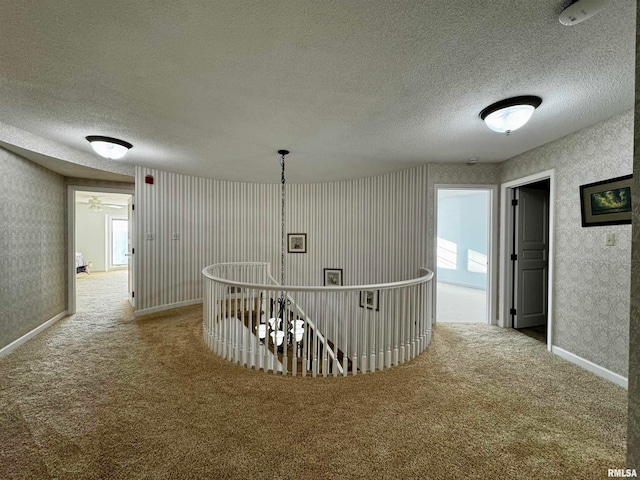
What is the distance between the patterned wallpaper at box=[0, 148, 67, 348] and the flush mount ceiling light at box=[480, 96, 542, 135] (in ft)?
15.9

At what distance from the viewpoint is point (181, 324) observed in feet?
13.5

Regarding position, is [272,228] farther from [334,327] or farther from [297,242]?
[334,327]

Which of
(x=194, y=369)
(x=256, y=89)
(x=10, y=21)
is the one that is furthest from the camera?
(x=194, y=369)

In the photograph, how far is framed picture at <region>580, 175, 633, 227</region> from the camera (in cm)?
249

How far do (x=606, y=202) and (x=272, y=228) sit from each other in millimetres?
5038

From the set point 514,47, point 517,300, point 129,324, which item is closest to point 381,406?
point 514,47

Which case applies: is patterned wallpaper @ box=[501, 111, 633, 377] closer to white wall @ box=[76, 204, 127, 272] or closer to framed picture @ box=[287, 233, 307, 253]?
framed picture @ box=[287, 233, 307, 253]

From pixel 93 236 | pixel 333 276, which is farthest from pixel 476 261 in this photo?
pixel 93 236

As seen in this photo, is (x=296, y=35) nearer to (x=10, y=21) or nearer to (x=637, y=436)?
(x=10, y=21)

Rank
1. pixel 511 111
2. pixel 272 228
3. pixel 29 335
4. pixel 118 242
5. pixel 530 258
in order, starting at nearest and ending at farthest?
pixel 511 111, pixel 29 335, pixel 530 258, pixel 272 228, pixel 118 242

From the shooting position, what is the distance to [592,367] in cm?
279

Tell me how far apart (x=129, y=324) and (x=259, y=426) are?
3199 millimetres

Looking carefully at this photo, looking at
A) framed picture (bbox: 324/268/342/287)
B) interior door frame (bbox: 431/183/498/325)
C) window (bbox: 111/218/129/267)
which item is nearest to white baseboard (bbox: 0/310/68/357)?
framed picture (bbox: 324/268/342/287)

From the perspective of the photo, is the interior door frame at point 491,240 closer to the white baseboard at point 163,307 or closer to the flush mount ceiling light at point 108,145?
the flush mount ceiling light at point 108,145
